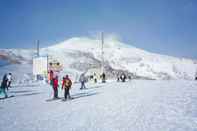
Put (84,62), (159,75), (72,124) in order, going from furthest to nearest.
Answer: (159,75) < (84,62) < (72,124)

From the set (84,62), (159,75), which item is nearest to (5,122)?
(84,62)

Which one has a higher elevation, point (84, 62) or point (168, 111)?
point (84, 62)

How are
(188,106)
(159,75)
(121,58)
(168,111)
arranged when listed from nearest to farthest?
(168,111)
(188,106)
(159,75)
(121,58)

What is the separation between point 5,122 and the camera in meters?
11.6

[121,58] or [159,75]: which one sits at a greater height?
[121,58]

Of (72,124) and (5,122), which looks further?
(5,122)

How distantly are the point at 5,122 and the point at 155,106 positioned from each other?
765 centimetres

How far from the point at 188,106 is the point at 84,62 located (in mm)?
68947

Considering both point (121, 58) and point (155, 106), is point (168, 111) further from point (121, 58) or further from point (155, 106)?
point (121, 58)

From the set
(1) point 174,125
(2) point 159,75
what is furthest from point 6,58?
(1) point 174,125

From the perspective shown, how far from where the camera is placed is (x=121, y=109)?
13.6 meters

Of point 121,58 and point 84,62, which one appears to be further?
point 121,58

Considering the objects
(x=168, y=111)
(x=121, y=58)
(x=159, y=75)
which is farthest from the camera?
(x=121, y=58)

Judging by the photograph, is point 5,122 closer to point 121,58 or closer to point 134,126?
point 134,126
